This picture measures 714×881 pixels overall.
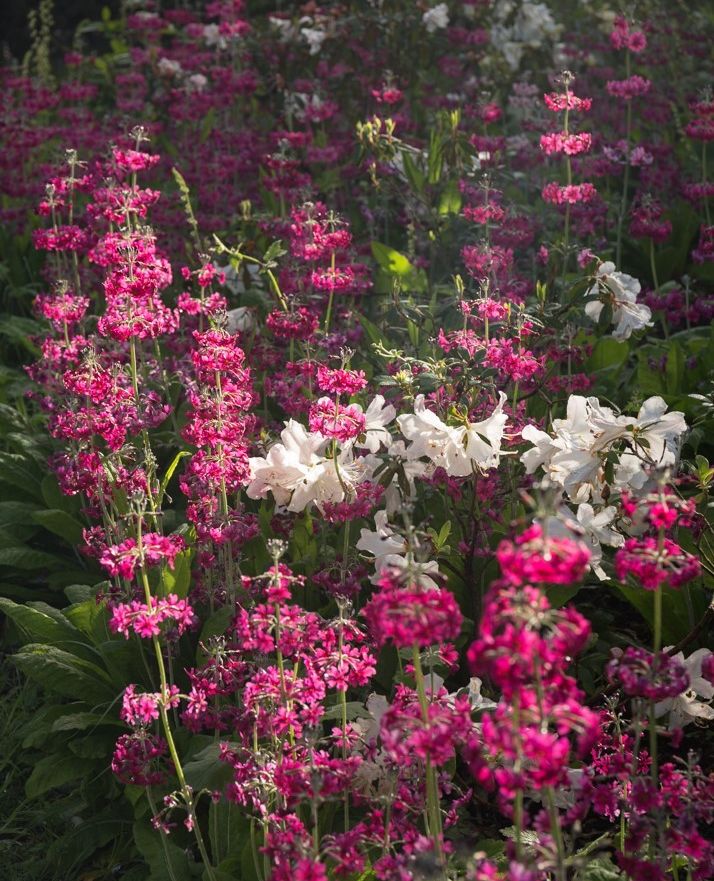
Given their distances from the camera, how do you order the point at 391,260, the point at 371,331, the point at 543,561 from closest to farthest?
the point at 543,561
the point at 371,331
the point at 391,260

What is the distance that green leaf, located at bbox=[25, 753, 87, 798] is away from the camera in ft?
8.73

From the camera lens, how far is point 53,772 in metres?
2.69

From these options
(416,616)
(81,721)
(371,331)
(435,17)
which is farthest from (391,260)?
(416,616)

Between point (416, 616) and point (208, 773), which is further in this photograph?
point (208, 773)

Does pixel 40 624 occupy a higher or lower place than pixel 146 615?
lower

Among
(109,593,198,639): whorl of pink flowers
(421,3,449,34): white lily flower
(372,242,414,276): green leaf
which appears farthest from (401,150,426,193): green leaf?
(109,593,198,639): whorl of pink flowers

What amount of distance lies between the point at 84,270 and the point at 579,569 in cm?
335

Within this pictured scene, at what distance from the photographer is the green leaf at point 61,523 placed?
3303 mm

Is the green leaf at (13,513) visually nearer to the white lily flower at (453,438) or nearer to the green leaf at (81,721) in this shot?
the green leaf at (81,721)

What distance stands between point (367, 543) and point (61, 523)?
1326mm

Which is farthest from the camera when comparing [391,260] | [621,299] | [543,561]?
[391,260]

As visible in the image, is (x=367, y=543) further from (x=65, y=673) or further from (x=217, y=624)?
(x=65, y=673)

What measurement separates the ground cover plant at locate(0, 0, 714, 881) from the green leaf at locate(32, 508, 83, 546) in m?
0.01

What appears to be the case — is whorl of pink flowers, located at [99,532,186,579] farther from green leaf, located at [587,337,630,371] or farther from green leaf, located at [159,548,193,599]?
green leaf, located at [587,337,630,371]
